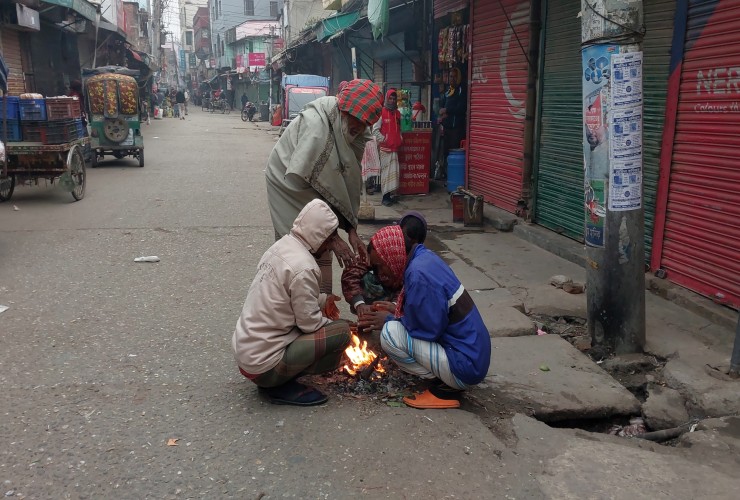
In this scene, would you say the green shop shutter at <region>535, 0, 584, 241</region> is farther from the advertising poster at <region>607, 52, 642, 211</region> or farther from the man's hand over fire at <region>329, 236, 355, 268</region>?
the man's hand over fire at <region>329, 236, 355, 268</region>

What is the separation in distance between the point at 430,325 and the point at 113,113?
12.4 meters

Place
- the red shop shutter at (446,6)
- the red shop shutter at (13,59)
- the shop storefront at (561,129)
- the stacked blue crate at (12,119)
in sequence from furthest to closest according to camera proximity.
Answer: the red shop shutter at (13,59) → the red shop shutter at (446,6) → the stacked blue crate at (12,119) → the shop storefront at (561,129)

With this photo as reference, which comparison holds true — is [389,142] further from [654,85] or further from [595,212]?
[595,212]

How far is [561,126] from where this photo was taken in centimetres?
700

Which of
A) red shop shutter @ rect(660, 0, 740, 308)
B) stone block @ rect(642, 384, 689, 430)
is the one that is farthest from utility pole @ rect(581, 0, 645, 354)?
red shop shutter @ rect(660, 0, 740, 308)

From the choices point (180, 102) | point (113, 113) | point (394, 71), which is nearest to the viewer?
point (113, 113)

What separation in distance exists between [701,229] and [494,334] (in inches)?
76.9

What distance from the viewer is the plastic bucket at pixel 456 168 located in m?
9.96

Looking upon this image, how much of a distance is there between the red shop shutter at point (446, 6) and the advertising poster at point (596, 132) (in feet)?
22.1

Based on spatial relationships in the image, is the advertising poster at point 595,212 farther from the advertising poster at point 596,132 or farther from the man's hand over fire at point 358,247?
the man's hand over fire at point 358,247

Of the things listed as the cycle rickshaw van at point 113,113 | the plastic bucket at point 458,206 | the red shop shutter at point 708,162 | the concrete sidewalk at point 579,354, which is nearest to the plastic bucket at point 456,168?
the plastic bucket at point 458,206

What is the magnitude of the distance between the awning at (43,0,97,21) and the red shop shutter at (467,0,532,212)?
37.8 feet

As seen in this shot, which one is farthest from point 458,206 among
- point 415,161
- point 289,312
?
point 289,312

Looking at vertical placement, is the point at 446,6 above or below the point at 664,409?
above
